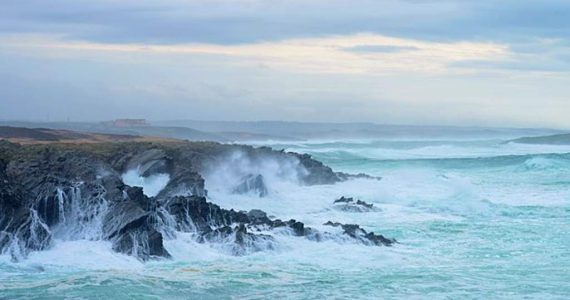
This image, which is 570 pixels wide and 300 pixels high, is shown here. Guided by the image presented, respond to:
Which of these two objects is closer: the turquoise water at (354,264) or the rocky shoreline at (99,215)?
the turquoise water at (354,264)

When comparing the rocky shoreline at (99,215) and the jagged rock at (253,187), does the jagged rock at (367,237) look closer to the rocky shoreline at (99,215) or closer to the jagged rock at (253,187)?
the rocky shoreline at (99,215)

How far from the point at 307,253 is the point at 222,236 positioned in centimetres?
175

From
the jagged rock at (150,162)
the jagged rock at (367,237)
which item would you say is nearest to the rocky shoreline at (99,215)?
the jagged rock at (367,237)

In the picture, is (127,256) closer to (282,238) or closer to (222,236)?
(222,236)

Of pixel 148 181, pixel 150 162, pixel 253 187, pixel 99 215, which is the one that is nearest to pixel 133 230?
pixel 99 215

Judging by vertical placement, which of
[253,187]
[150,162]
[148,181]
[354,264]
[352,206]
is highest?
[150,162]

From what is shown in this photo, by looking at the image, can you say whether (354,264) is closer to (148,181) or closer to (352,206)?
(352,206)

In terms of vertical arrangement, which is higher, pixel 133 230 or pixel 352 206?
pixel 133 230

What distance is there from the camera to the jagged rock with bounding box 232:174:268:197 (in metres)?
28.3

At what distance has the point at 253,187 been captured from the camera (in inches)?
1119

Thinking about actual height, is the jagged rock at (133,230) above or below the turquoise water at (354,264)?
above

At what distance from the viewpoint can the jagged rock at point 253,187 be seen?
92.9ft

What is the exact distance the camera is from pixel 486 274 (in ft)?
53.3

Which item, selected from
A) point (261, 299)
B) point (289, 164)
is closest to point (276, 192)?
point (289, 164)
